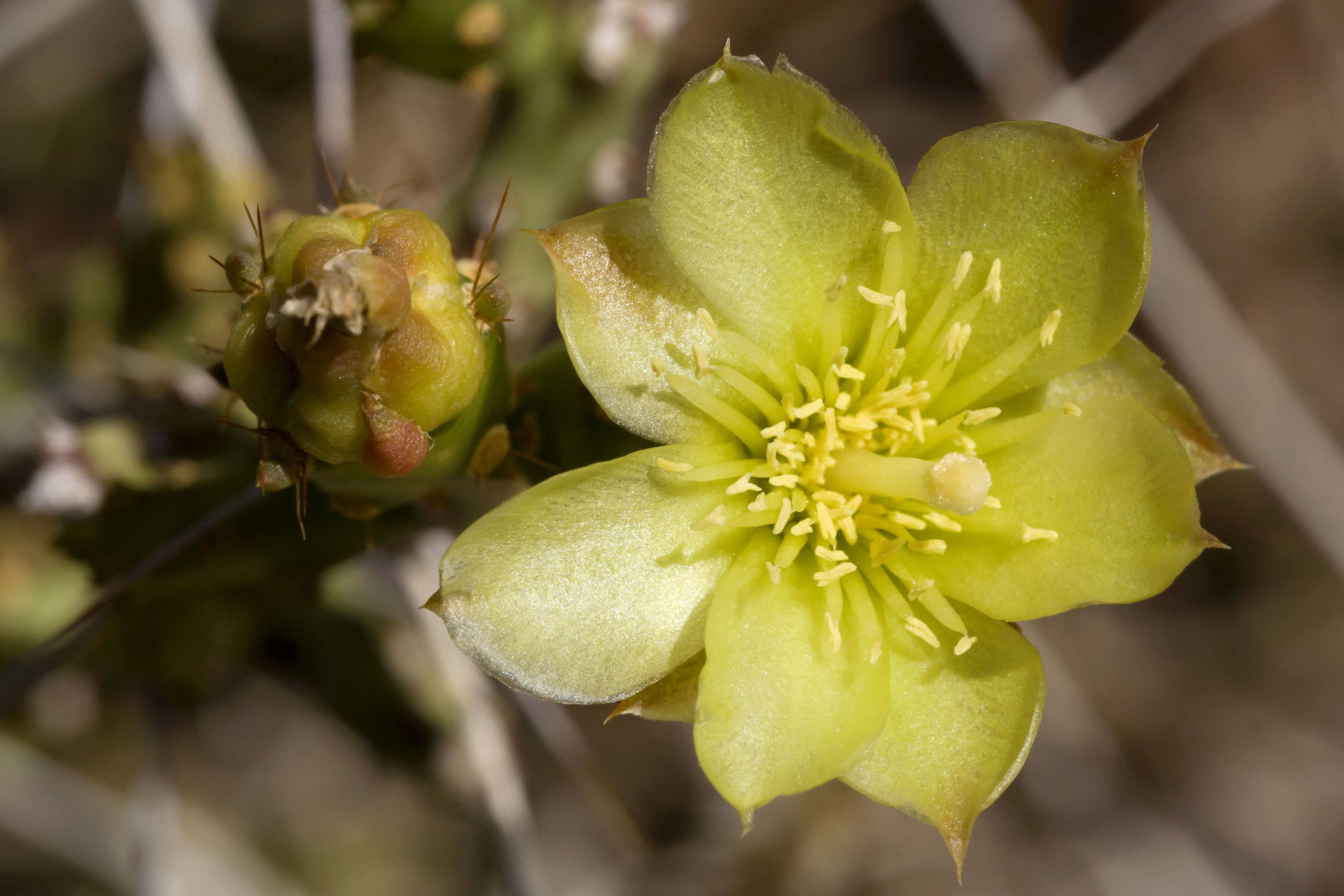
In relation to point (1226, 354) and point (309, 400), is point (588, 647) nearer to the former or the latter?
point (309, 400)


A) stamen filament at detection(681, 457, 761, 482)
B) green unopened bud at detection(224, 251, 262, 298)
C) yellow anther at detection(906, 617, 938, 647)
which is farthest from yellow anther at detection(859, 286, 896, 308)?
green unopened bud at detection(224, 251, 262, 298)

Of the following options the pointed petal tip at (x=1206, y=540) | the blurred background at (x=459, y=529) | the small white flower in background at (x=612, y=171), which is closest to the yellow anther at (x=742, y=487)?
the pointed petal tip at (x=1206, y=540)

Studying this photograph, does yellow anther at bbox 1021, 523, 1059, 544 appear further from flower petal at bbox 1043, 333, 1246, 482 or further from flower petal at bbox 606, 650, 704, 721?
flower petal at bbox 606, 650, 704, 721

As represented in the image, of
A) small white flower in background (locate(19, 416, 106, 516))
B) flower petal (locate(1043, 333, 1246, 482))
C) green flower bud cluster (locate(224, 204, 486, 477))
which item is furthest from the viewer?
small white flower in background (locate(19, 416, 106, 516))

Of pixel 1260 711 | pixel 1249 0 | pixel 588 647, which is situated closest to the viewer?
pixel 588 647

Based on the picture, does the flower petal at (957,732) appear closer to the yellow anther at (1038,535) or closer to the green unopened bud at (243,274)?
the yellow anther at (1038,535)

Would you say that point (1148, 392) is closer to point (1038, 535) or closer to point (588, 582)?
point (1038, 535)

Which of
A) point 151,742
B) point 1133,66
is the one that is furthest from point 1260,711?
point 151,742
